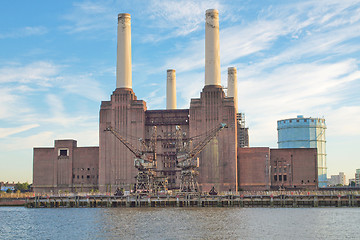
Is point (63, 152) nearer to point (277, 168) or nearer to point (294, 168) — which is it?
point (277, 168)

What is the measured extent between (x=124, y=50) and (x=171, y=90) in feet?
115

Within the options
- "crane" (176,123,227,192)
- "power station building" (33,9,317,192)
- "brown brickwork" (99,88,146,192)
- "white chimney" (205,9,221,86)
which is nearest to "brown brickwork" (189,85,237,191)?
"power station building" (33,9,317,192)

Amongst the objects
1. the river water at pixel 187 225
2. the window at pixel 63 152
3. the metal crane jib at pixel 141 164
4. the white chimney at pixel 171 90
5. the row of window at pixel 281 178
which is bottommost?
the river water at pixel 187 225

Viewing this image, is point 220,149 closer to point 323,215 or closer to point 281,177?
point 281,177

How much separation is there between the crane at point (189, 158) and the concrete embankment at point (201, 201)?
9478 mm

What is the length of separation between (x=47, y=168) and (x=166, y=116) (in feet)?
133

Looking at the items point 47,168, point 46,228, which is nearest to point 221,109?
A: point 47,168

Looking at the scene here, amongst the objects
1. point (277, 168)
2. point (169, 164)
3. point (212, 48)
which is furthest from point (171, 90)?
point (277, 168)

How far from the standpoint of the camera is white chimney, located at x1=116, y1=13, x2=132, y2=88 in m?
159

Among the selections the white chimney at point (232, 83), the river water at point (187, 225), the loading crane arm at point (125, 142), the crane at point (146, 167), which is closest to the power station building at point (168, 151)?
the loading crane arm at point (125, 142)

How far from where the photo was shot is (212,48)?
155625mm

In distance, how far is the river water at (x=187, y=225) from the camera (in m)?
72.5

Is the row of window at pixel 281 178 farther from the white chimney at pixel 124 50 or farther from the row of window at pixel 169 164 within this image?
the white chimney at pixel 124 50

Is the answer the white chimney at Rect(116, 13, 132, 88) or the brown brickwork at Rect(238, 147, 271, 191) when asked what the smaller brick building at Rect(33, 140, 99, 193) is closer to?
the white chimney at Rect(116, 13, 132, 88)
